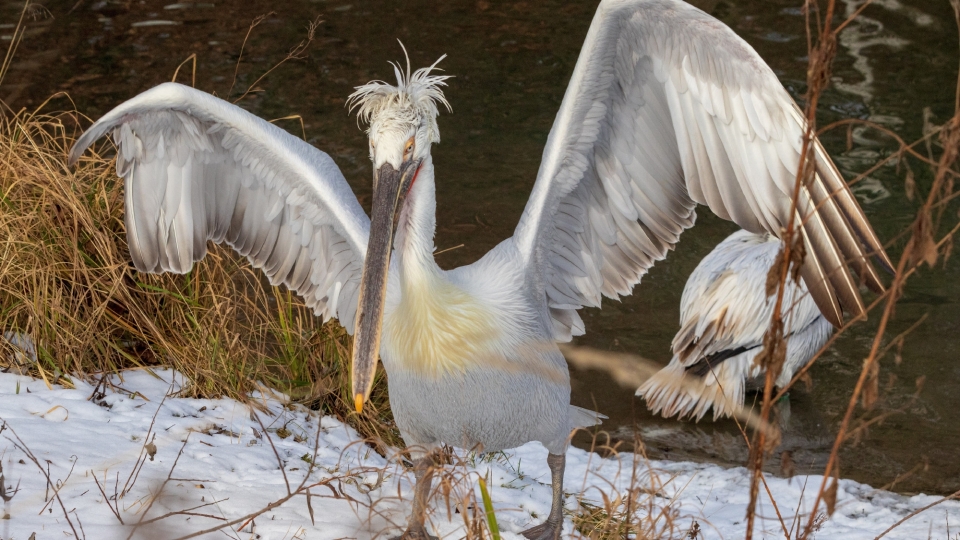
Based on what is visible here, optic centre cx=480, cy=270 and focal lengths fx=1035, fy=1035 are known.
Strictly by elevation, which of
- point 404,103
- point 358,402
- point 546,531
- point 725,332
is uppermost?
point 404,103

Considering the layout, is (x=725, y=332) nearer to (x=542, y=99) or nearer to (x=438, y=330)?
(x=438, y=330)

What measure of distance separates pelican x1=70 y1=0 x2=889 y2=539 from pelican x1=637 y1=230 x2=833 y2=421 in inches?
53.3

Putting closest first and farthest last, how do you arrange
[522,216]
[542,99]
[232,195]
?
[522,216]
[232,195]
[542,99]

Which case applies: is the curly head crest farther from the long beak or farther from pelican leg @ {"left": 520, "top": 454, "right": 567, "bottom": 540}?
pelican leg @ {"left": 520, "top": 454, "right": 567, "bottom": 540}

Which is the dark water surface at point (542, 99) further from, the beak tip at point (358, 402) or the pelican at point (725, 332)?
the beak tip at point (358, 402)

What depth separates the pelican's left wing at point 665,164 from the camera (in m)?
2.96

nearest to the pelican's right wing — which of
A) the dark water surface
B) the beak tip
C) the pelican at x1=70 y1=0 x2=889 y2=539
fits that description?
the pelican at x1=70 y1=0 x2=889 y2=539

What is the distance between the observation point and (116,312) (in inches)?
180

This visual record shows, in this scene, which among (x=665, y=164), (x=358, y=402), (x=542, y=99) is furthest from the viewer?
(x=542, y=99)

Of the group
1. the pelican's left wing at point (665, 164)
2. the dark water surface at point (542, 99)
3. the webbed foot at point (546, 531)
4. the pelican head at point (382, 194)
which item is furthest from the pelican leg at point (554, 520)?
the dark water surface at point (542, 99)

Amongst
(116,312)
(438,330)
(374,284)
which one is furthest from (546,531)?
(116,312)

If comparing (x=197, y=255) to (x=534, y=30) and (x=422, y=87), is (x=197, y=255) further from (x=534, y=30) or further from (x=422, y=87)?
(x=534, y=30)

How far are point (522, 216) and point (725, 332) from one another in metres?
2.05

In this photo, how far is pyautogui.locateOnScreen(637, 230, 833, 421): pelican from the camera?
16.5 ft
